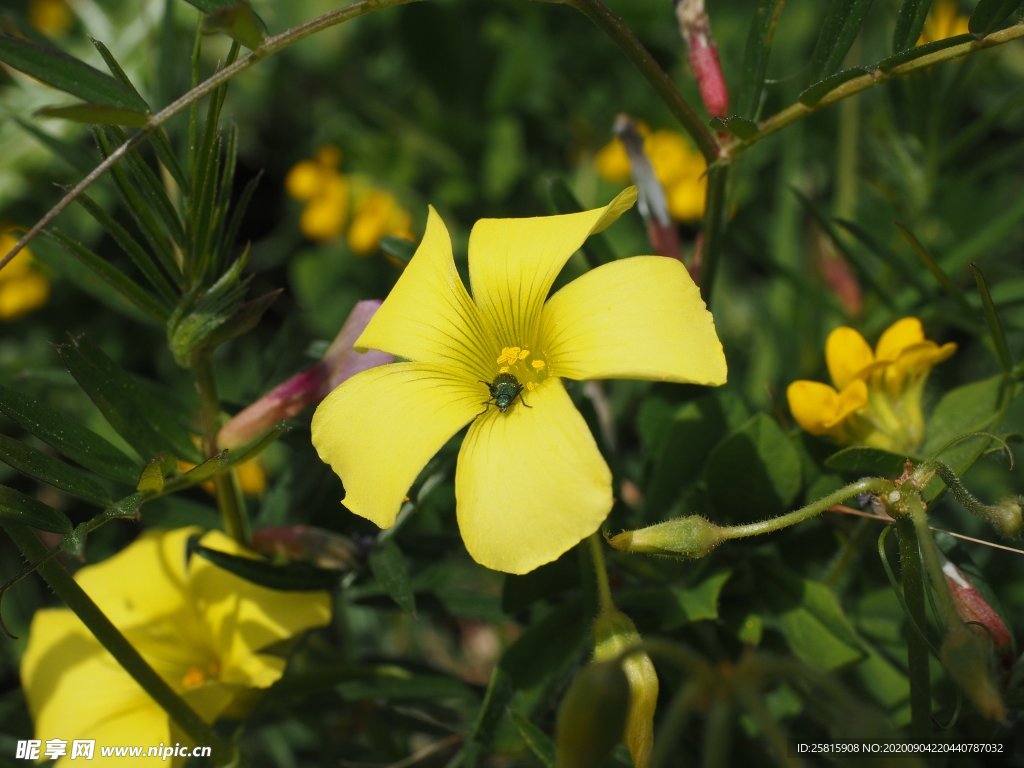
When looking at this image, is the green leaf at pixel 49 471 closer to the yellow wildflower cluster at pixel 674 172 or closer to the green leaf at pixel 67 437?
the green leaf at pixel 67 437

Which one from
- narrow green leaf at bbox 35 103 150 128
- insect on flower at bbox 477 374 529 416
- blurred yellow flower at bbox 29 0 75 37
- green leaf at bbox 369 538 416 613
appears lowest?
green leaf at bbox 369 538 416 613

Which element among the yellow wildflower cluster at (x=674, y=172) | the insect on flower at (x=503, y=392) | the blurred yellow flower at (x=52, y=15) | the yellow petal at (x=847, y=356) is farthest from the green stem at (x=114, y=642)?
the blurred yellow flower at (x=52, y=15)

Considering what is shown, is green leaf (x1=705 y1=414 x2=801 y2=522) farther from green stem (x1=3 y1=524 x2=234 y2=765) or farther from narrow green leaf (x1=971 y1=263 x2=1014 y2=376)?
green stem (x1=3 y1=524 x2=234 y2=765)

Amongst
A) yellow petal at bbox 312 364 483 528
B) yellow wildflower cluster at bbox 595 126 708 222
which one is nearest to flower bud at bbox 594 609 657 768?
yellow petal at bbox 312 364 483 528

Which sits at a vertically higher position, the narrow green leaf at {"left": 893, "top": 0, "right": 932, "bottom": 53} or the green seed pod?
the narrow green leaf at {"left": 893, "top": 0, "right": 932, "bottom": 53}

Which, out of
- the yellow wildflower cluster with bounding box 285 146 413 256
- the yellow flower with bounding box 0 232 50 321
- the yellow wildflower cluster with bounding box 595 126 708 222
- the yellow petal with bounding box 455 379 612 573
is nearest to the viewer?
the yellow petal with bounding box 455 379 612 573

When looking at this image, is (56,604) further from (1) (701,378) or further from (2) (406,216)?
(1) (701,378)

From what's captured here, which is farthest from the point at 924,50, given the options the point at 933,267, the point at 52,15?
the point at 52,15
